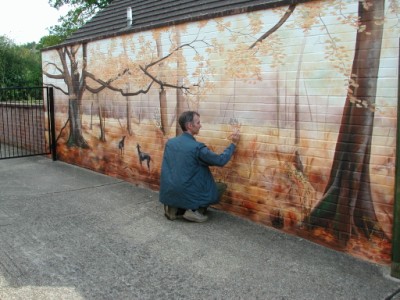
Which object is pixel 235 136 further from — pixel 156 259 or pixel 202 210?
pixel 156 259

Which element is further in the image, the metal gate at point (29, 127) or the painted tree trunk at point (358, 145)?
the metal gate at point (29, 127)

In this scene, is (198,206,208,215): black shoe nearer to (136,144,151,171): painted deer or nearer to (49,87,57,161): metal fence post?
(136,144,151,171): painted deer

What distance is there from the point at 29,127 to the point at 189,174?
21.6 feet

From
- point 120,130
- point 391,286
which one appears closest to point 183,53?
point 120,130

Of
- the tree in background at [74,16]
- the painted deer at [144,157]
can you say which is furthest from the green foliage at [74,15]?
the painted deer at [144,157]

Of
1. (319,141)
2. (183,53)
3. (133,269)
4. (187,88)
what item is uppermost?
(183,53)

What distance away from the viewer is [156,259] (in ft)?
12.8

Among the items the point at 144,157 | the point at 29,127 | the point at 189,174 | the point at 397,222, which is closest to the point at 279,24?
the point at 189,174

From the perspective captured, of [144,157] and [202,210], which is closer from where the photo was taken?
[202,210]

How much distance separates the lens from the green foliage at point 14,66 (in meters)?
19.6

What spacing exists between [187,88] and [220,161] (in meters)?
1.48

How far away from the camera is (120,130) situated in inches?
277

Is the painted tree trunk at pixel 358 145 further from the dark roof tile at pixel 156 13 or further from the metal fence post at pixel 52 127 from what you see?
the metal fence post at pixel 52 127

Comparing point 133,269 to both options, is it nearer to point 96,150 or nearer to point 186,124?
point 186,124
